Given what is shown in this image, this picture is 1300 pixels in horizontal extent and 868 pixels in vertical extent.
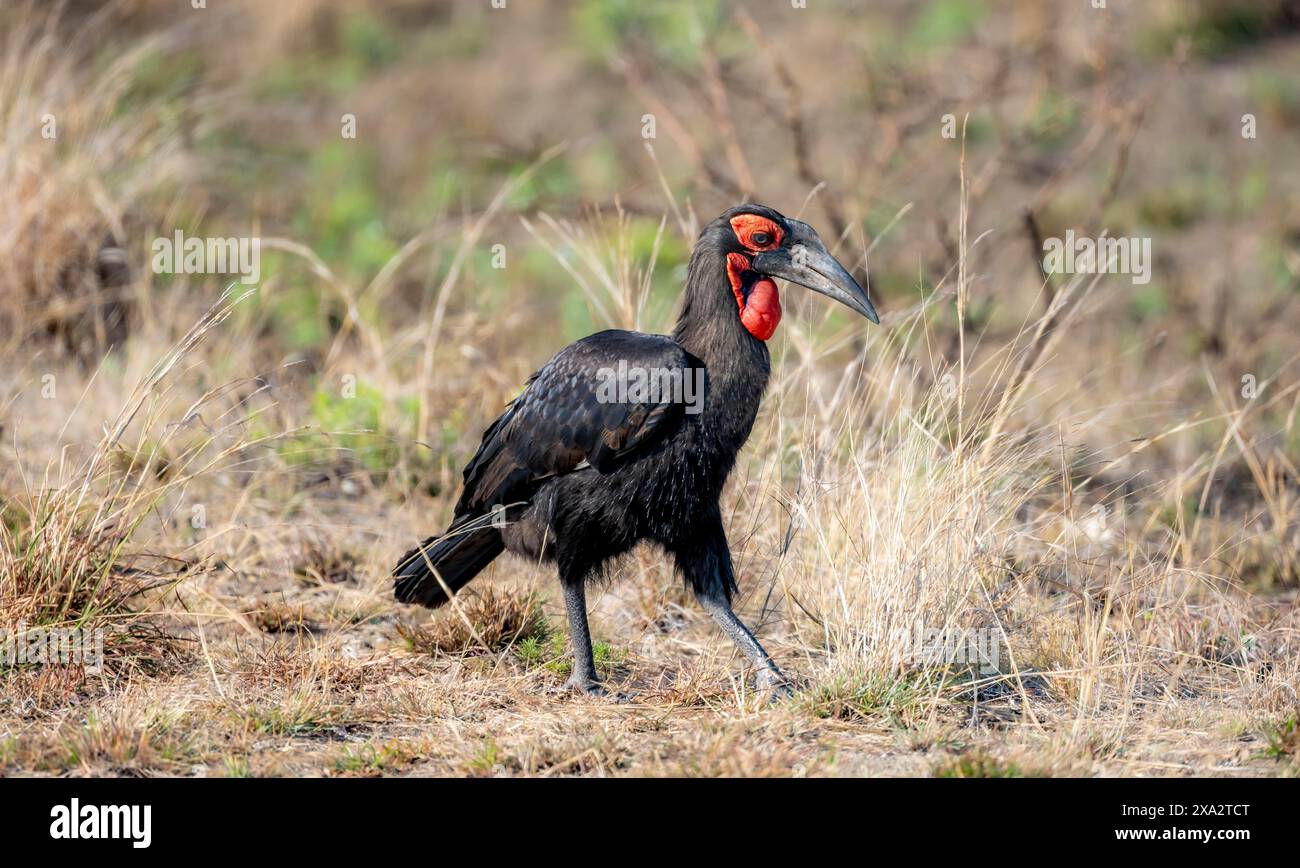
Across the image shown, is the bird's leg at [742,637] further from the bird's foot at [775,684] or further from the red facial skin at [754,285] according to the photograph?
the red facial skin at [754,285]

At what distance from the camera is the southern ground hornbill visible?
4.40 m

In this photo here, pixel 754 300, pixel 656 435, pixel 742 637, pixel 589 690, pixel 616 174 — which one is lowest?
pixel 589 690

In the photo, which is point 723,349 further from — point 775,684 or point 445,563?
point 445,563

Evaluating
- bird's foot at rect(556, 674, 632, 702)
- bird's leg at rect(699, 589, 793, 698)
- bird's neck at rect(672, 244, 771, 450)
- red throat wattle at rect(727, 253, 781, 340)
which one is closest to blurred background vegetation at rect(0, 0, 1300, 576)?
red throat wattle at rect(727, 253, 781, 340)

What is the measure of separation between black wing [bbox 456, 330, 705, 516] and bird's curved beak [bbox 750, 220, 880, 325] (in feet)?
1.31

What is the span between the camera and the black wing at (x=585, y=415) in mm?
4359

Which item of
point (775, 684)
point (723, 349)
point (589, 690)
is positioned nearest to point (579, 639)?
point (589, 690)

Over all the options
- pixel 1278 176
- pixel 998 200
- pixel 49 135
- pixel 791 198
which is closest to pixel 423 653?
pixel 49 135

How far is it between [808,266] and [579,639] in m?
1.36

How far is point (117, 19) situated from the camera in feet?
37.2

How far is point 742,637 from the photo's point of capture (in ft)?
15.2

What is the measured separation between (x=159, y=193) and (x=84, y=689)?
160 inches

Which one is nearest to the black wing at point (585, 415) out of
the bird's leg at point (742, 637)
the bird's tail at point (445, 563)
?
the bird's tail at point (445, 563)
